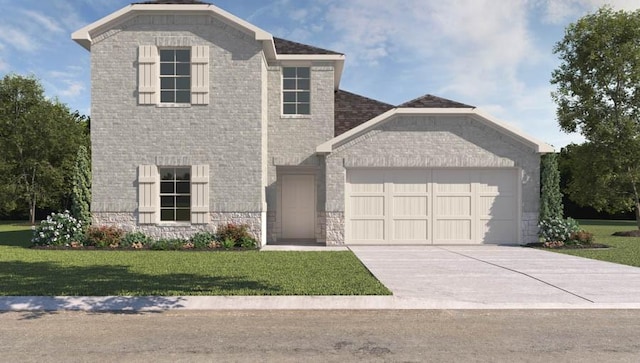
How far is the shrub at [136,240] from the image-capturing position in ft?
45.6

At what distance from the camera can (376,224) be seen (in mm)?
15102

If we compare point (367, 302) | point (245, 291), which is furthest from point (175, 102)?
point (367, 302)

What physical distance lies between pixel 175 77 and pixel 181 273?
780cm

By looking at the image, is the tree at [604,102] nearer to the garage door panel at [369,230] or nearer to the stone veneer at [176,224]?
the garage door panel at [369,230]

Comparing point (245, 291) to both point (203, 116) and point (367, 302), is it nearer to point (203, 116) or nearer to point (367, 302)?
point (367, 302)

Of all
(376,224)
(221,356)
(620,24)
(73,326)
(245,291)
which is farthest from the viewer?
(620,24)

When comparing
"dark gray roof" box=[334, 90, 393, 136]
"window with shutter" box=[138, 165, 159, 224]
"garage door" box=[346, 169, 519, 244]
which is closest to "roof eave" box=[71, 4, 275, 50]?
"dark gray roof" box=[334, 90, 393, 136]

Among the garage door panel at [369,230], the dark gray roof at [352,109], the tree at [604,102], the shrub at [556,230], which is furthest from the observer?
the tree at [604,102]

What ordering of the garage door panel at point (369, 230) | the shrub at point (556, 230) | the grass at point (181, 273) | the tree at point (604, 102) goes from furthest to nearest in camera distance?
1. the tree at point (604, 102)
2. the garage door panel at point (369, 230)
3. the shrub at point (556, 230)
4. the grass at point (181, 273)

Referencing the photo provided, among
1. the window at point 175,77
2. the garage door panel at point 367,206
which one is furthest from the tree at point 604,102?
the window at point 175,77

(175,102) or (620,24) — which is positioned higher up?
(620,24)

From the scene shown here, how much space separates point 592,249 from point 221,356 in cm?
1360

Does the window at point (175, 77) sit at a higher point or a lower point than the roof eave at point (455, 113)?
higher

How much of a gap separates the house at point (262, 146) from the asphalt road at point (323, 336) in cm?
834
